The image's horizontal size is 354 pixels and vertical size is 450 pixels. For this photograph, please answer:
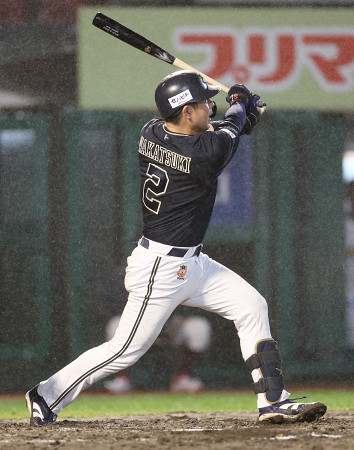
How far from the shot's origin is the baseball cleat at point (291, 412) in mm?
5383

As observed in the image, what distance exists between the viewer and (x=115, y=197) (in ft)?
26.1

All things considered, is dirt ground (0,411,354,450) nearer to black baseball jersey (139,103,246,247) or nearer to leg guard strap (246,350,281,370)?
leg guard strap (246,350,281,370)

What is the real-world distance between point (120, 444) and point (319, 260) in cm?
358

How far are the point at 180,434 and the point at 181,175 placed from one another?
1379mm

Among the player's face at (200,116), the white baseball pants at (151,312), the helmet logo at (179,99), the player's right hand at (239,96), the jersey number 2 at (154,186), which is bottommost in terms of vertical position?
the white baseball pants at (151,312)

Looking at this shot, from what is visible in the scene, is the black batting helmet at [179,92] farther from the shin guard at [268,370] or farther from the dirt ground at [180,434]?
the dirt ground at [180,434]

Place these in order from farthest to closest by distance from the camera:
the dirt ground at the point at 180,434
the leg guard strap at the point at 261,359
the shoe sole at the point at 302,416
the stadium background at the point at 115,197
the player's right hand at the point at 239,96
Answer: the stadium background at the point at 115,197 < the player's right hand at the point at 239,96 < the leg guard strap at the point at 261,359 < the shoe sole at the point at 302,416 < the dirt ground at the point at 180,434

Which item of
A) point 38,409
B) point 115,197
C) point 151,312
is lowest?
point 38,409

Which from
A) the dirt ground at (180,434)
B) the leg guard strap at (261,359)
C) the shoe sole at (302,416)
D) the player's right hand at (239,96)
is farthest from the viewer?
the player's right hand at (239,96)

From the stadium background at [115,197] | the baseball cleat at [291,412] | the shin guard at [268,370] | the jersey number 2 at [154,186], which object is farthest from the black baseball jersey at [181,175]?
the stadium background at [115,197]

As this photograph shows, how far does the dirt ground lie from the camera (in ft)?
15.7

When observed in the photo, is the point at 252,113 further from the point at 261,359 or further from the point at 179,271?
the point at 261,359

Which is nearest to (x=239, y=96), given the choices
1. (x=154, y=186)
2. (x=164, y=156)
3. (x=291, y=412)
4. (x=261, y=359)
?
(x=164, y=156)

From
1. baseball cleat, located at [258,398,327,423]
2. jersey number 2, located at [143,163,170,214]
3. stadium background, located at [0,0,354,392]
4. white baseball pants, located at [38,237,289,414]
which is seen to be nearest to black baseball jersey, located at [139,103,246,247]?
jersey number 2, located at [143,163,170,214]
